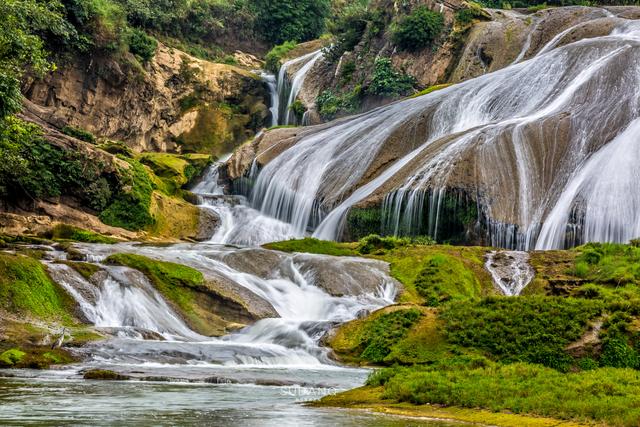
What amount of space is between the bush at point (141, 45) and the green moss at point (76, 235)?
23.9 meters

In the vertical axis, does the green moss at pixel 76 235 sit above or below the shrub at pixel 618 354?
above

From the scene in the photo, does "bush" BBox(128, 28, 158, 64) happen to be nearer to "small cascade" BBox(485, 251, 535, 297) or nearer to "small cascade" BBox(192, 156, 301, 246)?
"small cascade" BBox(192, 156, 301, 246)

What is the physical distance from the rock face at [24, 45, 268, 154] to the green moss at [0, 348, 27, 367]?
33094 millimetres

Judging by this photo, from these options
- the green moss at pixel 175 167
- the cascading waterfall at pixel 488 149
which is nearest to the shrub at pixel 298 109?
the green moss at pixel 175 167

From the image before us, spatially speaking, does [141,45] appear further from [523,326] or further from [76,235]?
[523,326]

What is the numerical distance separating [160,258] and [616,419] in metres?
18.1

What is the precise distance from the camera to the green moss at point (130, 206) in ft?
123

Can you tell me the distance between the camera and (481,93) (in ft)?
132

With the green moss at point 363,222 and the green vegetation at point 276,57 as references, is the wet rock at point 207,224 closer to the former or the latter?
the green moss at point 363,222

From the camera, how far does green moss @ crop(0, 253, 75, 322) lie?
19719 millimetres

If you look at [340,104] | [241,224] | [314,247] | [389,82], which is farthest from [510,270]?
[340,104]

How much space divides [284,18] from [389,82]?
880 inches

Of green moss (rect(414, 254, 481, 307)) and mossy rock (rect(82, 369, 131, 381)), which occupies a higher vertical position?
green moss (rect(414, 254, 481, 307))

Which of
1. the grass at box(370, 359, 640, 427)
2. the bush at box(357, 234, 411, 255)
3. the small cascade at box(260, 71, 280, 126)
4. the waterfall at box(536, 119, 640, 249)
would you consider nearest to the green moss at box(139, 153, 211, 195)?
the small cascade at box(260, 71, 280, 126)
